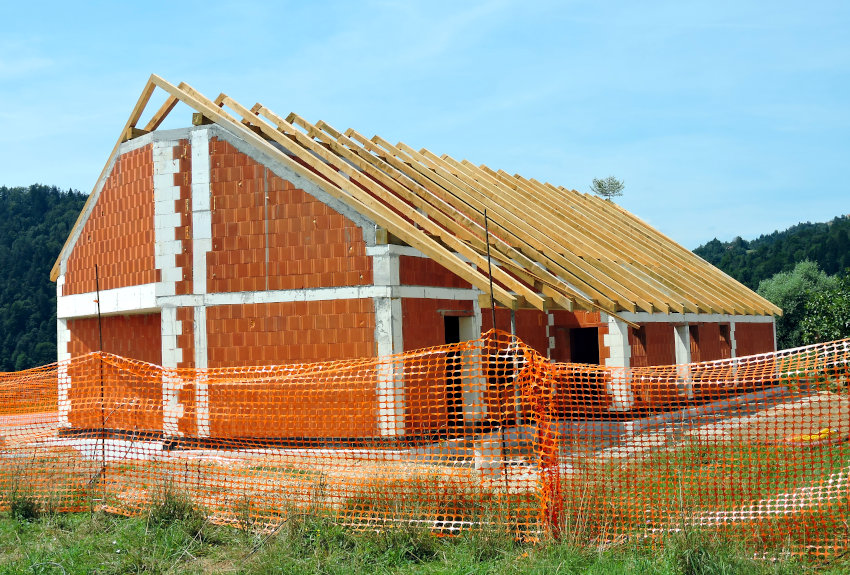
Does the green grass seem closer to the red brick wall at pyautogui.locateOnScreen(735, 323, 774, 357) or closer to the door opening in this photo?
the door opening

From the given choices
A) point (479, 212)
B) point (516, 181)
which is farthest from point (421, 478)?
point (516, 181)

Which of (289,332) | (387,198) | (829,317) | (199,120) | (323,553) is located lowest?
(323,553)

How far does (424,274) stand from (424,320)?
30.5 inches

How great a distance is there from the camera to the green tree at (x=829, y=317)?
2595cm

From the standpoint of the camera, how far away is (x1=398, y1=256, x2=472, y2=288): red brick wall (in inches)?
522

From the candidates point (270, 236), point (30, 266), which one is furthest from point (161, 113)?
point (30, 266)

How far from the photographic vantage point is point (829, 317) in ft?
88.0

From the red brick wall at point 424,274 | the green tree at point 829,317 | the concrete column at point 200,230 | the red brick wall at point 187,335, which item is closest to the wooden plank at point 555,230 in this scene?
the red brick wall at point 424,274

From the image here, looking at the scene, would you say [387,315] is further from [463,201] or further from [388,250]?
[463,201]

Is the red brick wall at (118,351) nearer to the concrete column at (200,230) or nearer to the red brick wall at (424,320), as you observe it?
the concrete column at (200,230)

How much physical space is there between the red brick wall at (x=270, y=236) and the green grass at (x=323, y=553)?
20.5 feet

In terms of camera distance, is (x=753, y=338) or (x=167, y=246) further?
(x=753, y=338)

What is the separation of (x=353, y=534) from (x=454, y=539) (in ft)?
2.80

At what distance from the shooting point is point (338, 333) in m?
13.2
